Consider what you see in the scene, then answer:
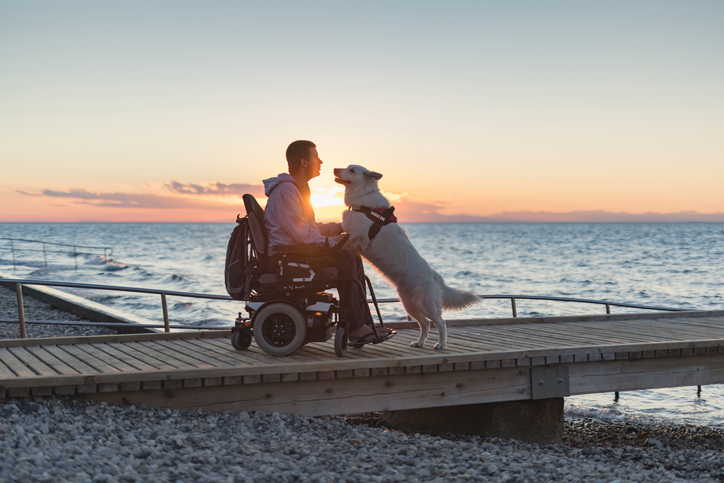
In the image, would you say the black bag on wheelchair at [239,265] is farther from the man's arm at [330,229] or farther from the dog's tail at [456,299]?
the dog's tail at [456,299]

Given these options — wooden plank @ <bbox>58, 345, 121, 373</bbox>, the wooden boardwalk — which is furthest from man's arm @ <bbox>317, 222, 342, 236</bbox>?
wooden plank @ <bbox>58, 345, 121, 373</bbox>

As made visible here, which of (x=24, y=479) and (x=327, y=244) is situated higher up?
(x=327, y=244)

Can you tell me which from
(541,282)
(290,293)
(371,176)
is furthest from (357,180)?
(541,282)

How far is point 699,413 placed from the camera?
894cm

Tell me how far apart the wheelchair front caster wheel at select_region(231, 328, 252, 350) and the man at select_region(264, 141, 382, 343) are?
3.02 ft

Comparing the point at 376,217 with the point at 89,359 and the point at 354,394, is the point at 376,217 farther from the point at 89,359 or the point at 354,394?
the point at 89,359

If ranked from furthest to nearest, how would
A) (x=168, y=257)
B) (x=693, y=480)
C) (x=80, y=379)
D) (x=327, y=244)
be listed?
(x=168, y=257)
(x=327, y=244)
(x=693, y=480)
(x=80, y=379)

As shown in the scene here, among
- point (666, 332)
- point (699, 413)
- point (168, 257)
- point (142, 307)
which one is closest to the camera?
point (666, 332)

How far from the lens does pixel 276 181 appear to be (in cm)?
520

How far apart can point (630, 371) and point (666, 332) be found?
1.37 meters

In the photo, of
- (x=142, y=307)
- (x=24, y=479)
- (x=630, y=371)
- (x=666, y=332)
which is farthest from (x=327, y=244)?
(x=142, y=307)

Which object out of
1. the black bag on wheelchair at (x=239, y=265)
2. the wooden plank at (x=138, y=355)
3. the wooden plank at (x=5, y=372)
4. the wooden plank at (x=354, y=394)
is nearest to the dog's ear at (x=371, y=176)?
the black bag on wheelchair at (x=239, y=265)

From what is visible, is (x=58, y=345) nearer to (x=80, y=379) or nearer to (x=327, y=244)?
(x=80, y=379)

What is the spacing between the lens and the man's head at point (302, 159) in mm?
5258
